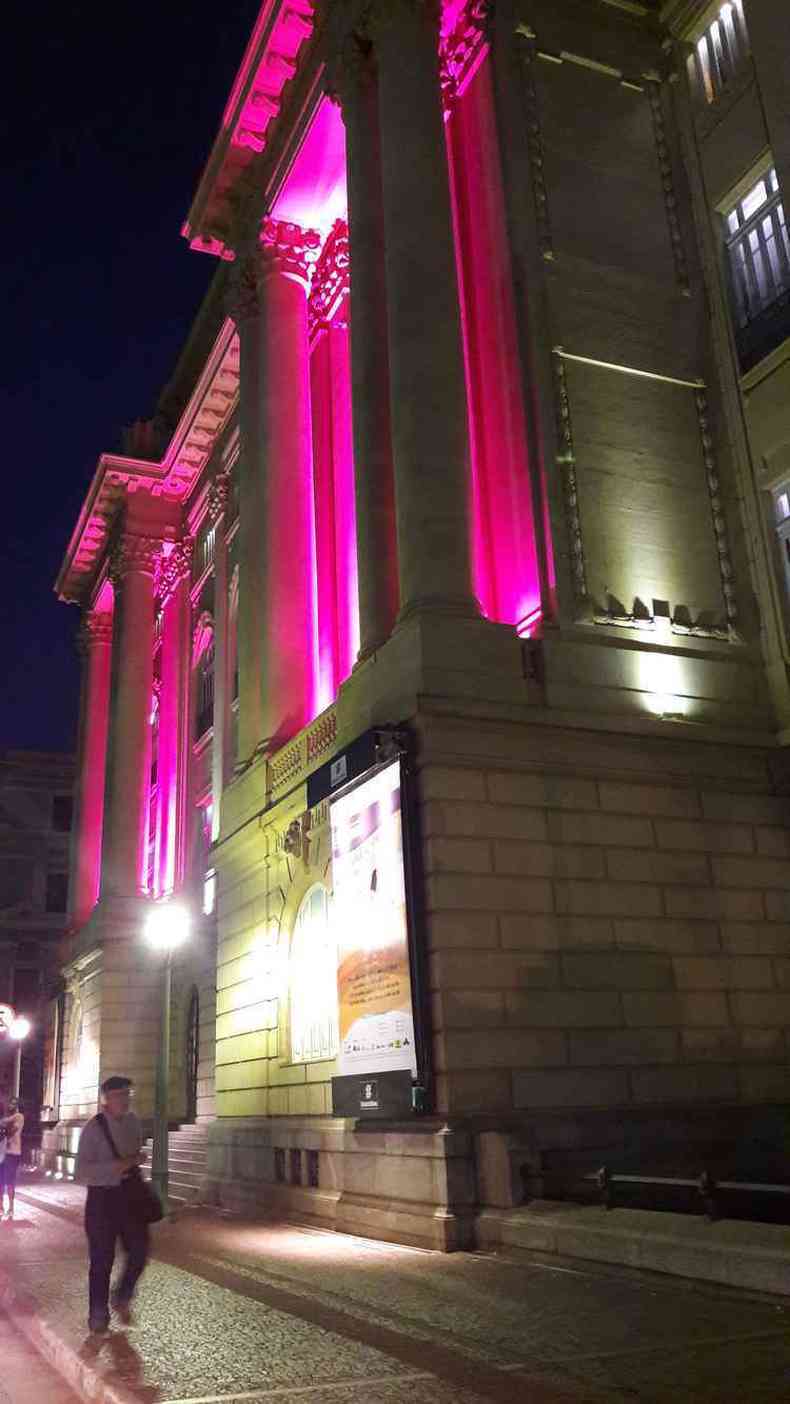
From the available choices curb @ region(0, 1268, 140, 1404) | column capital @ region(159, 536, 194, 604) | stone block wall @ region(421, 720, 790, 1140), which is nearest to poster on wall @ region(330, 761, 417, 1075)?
stone block wall @ region(421, 720, 790, 1140)

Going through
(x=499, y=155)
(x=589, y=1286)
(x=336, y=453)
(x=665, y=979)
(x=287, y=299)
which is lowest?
Result: (x=589, y=1286)

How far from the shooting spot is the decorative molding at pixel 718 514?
1892 centimetres

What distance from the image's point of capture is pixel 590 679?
54.9 ft

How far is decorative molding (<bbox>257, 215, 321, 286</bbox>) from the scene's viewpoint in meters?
25.8

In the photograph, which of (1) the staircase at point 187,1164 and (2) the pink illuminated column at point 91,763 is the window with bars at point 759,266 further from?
(2) the pink illuminated column at point 91,763

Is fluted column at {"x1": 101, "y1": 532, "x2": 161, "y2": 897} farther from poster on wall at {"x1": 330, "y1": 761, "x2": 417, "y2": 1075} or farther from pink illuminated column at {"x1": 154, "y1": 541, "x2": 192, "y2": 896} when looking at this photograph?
poster on wall at {"x1": 330, "y1": 761, "x2": 417, "y2": 1075}

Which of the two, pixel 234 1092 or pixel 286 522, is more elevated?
pixel 286 522

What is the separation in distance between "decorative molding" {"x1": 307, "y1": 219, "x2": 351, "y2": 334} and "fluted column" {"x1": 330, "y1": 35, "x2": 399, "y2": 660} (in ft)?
13.9

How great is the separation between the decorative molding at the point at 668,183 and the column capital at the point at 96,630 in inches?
1207

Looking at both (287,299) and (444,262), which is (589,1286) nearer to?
(444,262)

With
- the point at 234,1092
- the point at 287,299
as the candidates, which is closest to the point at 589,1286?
the point at 234,1092

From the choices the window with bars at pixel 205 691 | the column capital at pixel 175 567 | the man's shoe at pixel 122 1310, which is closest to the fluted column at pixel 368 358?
the man's shoe at pixel 122 1310

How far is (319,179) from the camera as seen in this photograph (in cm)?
2512

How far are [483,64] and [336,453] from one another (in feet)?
25.9
